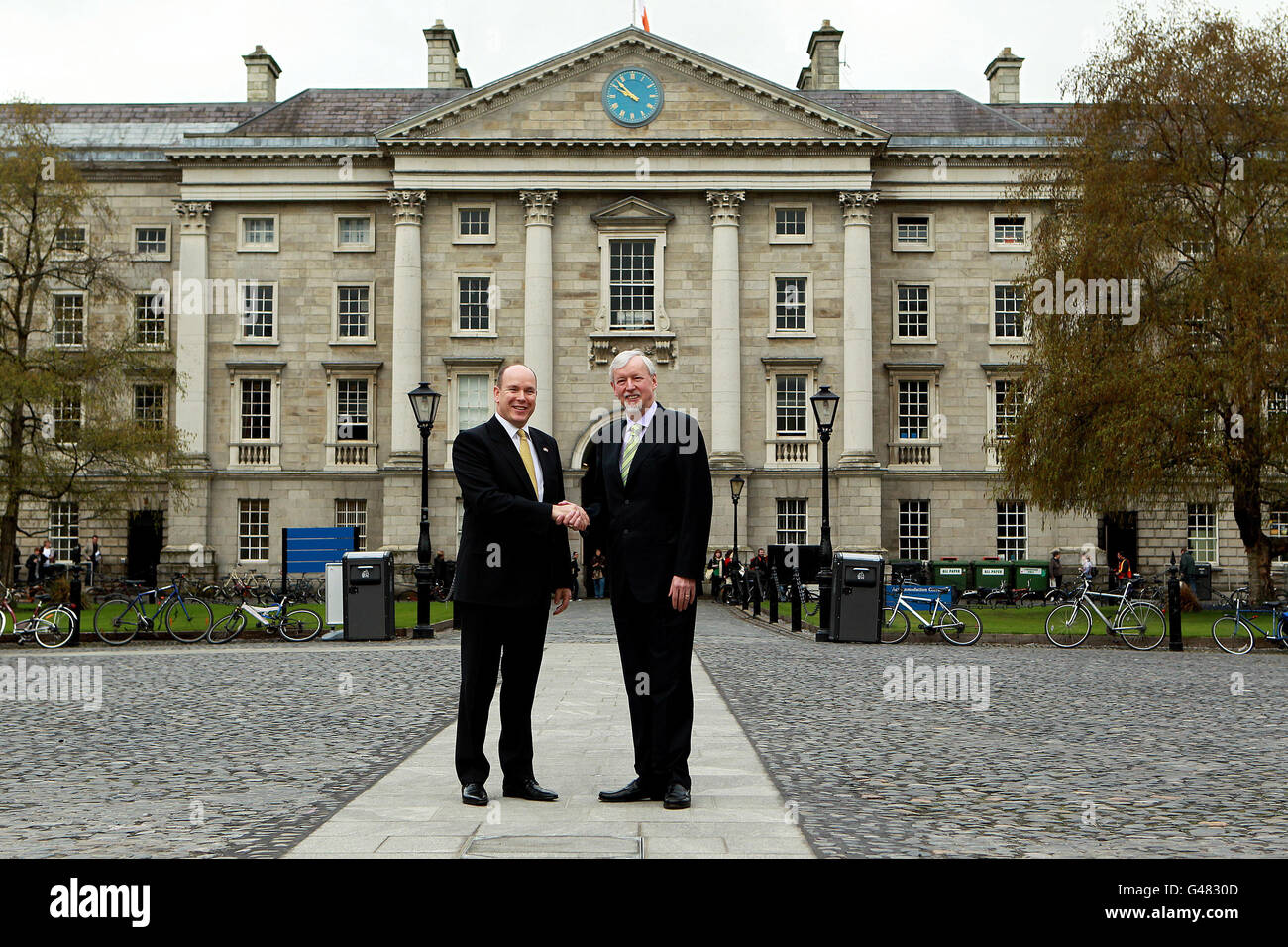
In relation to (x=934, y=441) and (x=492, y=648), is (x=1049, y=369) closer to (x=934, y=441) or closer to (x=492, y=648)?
(x=934, y=441)

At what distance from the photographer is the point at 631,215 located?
46000 millimetres

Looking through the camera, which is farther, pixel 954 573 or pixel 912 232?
pixel 912 232

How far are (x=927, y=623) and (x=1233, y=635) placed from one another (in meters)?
4.89

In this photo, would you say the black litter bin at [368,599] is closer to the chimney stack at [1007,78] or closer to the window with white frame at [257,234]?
the window with white frame at [257,234]

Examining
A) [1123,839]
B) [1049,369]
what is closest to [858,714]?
[1123,839]

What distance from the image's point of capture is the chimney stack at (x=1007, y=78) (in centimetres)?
5394

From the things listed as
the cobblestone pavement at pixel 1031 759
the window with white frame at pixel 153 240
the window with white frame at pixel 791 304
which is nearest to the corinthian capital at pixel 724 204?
the window with white frame at pixel 791 304

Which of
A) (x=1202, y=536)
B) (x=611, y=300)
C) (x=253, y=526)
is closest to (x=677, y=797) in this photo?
(x=611, y=300)

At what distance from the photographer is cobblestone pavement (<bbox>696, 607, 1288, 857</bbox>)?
6125 mm

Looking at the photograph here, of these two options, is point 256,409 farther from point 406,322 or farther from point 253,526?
point 406,322

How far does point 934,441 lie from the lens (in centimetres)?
4662

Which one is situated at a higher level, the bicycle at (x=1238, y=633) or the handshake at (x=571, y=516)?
the handshake at (x=571, y=516)

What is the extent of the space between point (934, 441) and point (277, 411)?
23.4m

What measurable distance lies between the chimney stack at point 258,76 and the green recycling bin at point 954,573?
33.5 metres
